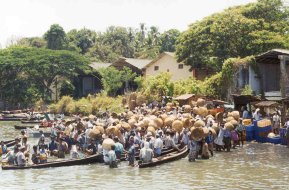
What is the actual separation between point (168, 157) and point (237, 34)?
25318mm

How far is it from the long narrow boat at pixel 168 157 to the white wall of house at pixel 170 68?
33.9 meters

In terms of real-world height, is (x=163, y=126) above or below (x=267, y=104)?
below

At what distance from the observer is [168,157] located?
2702 cm

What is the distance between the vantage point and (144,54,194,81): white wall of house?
210ft

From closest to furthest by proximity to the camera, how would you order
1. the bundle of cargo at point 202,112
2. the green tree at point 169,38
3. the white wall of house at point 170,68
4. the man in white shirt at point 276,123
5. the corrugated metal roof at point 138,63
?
the man in white shirt at point 276,123, the bundle of cargo at point 202,112, the white wall of house at point 170,68, the corrugated metal roof at point 138,63, the green tree at point 169,38

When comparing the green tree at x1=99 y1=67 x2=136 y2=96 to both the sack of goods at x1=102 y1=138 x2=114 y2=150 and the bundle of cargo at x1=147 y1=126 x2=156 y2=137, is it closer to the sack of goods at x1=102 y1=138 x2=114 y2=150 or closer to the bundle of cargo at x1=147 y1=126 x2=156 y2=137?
the bundle of cargo at x1=147 y1=126 x2=156 y2=137

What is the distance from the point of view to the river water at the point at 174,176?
22.2 m

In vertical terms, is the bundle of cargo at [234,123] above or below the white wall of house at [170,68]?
below

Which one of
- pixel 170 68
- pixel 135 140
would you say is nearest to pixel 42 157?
pixel 135 140

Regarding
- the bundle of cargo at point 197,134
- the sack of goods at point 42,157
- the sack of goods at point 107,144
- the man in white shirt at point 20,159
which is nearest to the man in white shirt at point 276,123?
the bundle of cargo at point 197,134

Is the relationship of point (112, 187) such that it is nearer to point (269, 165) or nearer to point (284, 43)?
point (269, 165)

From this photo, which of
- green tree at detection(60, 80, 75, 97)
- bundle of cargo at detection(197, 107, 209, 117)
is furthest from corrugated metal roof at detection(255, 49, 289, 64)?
green tree at detection(60, 80, 75, 97)

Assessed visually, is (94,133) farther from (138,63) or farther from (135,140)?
(138,63)

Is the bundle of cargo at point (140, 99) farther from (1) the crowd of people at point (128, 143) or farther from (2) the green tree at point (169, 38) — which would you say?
(2) the green tree at point (169, 38)
